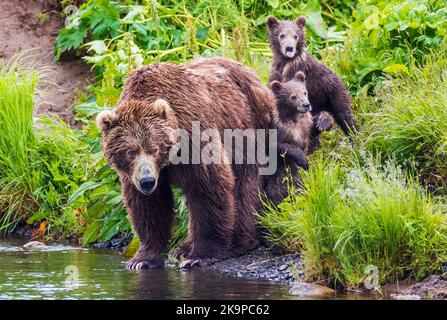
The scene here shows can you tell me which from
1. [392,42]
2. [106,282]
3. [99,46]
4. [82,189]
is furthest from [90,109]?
[392,42]

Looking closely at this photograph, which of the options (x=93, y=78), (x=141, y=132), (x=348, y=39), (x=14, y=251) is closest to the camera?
(x=141, y=132)

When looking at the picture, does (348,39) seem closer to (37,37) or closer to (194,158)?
(194,158)

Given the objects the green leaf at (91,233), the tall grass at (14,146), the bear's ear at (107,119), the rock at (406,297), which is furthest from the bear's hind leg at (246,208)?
the tall grass at (14,146)

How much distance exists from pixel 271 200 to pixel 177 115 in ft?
4.45

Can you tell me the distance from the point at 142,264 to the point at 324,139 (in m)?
2.33

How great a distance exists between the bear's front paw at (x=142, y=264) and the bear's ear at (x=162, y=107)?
1305mm

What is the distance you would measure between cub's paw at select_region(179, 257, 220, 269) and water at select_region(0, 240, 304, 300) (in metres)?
0.08

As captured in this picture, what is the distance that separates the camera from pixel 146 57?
1169 centimetres

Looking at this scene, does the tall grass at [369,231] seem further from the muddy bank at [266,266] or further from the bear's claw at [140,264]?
the bear's claw at [140,264]

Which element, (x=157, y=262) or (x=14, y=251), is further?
(x=14, y=251)

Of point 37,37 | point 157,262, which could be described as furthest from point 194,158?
point 37,37

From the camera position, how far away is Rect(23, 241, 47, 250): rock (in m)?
10.1

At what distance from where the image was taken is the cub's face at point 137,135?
8.29 m
